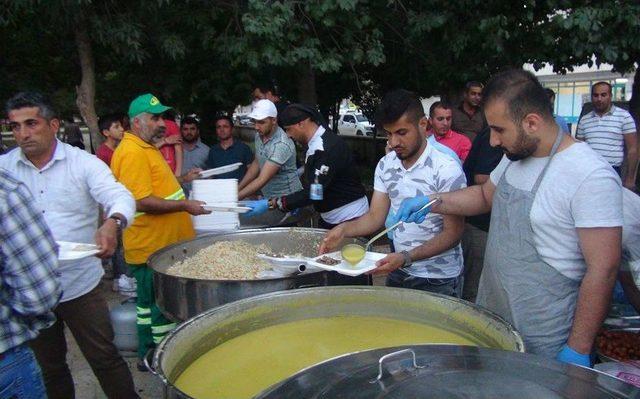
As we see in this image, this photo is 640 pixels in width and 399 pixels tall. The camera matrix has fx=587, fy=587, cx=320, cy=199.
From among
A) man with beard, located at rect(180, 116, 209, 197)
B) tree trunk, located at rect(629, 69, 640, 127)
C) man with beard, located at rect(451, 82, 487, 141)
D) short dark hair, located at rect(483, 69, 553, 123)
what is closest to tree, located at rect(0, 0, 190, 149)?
man with beard, located at rect(180, 116, 209, 197)

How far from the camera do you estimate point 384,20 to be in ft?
29.1

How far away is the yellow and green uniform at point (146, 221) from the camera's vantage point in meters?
3.81

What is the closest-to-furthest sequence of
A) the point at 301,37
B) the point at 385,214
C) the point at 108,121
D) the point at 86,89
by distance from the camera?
the point at 385,214 < the point at 108,121 < the point at 86,89 < the point at 301,37

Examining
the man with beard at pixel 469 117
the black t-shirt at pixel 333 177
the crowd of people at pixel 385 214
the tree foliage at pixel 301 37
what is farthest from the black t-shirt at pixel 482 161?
the tree foliage at pixel 301 37

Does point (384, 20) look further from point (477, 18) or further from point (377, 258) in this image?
point (377, 258)

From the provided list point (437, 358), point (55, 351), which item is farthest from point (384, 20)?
point (437, 358)

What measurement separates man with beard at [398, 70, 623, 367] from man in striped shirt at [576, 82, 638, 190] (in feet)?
17.9

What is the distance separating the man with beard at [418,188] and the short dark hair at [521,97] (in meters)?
0.78

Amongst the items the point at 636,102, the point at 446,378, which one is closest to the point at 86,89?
the point at 446,378

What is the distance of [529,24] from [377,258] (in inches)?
242

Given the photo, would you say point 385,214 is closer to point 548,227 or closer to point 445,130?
point 548,227

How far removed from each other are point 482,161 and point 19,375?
10.6 feet

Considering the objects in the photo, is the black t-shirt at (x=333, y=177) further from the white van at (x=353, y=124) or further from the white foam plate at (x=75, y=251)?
the white van at (x=353, y=124)

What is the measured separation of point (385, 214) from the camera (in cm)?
318
